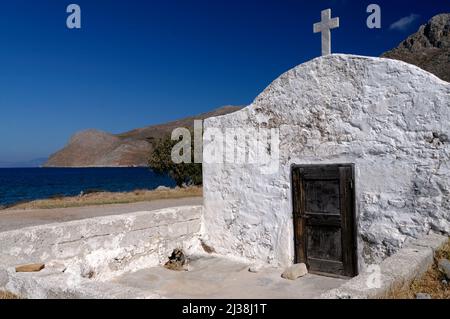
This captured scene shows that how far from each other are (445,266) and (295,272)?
250 cm

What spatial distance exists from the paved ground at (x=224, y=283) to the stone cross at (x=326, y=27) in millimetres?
3716

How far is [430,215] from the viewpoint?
548 centimetres

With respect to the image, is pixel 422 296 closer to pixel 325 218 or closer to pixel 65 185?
pixel 325 218

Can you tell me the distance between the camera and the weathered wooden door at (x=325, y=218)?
6.17m

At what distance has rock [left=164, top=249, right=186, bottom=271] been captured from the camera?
733 centimetres

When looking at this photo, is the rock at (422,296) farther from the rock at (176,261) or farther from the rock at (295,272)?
the rock at (176,261)

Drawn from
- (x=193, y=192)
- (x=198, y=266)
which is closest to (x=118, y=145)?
(x=193, y=192)

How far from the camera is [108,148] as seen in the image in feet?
484

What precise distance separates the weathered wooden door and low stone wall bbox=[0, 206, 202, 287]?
7.38 ft

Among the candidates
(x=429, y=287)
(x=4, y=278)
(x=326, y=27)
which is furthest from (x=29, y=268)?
(x=326, y=27)

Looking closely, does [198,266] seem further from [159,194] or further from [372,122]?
[159,194]

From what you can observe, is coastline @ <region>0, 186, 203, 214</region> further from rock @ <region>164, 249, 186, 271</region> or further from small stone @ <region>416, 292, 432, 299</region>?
small stone @ <region>416, 292, 432, 299</region>

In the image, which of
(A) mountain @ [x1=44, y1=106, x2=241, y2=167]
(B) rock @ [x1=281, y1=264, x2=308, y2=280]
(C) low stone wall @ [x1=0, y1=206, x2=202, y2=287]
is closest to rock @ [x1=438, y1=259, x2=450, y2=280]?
(B) rock @ [x1=281, y1=264, x2=308, y2=280]

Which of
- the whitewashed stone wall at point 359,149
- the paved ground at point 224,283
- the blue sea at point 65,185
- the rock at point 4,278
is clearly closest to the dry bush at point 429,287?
the whitewashed stone wall at point 359,149
